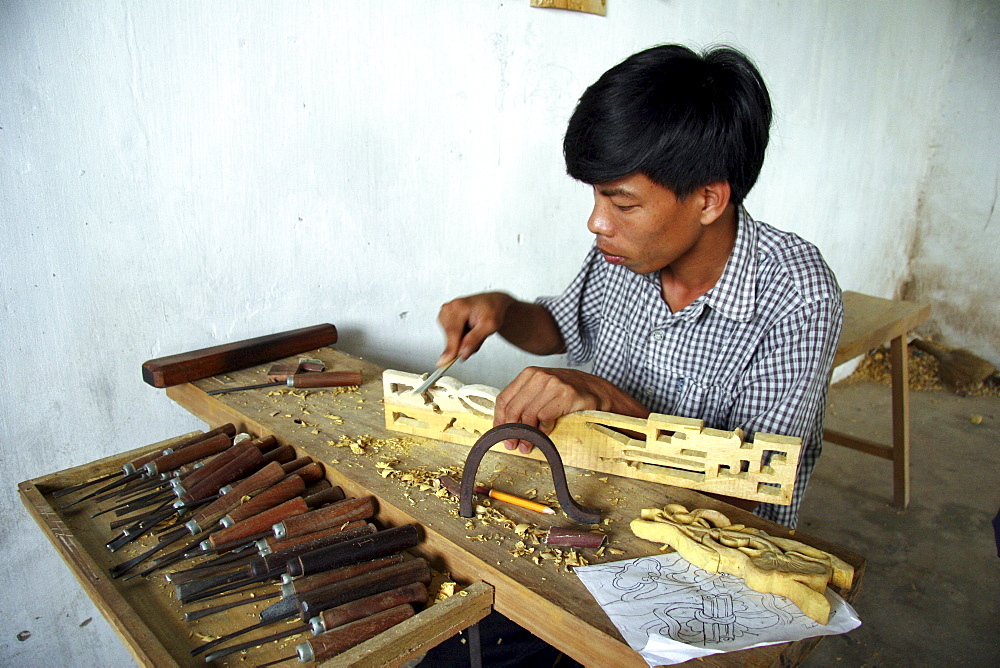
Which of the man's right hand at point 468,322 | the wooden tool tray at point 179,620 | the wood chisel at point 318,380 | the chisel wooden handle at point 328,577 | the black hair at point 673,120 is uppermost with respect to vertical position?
the black hair at point 673,120

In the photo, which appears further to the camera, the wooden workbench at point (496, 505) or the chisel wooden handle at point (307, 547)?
the chisel wooden handle at point (307, 547)

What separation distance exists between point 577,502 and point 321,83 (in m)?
1.53

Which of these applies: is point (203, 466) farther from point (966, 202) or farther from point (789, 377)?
point (966, 202)

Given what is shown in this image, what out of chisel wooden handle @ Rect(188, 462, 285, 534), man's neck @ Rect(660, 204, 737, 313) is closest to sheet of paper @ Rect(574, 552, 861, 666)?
chisel wooden handle @ Rect(188, 462, 285, 534)

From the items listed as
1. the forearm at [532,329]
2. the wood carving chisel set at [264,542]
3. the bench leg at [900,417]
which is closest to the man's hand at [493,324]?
the forearm at [532,329]

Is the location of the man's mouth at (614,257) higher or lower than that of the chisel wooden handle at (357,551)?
higher

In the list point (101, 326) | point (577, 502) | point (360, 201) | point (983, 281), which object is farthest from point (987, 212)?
point (101, 326)

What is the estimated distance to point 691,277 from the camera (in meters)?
1.75

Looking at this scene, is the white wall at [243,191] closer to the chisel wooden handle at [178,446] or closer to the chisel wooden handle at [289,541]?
the chisel wooden handle at [178,446]

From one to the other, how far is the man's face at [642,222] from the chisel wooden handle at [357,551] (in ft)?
2.58

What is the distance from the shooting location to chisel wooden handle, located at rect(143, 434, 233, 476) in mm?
1400

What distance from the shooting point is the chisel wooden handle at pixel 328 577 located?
3.40 feet

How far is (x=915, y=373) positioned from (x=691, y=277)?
488 centimetres

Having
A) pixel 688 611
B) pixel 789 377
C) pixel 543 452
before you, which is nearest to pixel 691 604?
pixel 688 611
